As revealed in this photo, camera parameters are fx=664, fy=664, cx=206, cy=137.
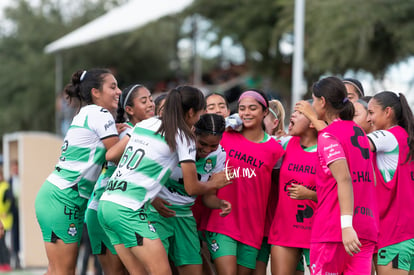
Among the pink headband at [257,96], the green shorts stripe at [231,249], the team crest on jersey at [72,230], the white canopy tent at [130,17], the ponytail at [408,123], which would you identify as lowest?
the green shorts stripe at [231,249]

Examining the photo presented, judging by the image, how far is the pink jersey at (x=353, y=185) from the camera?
5.07 m

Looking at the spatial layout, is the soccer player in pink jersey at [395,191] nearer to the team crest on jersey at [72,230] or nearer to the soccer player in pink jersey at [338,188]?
the soccer player in pink jersey at [338,188]

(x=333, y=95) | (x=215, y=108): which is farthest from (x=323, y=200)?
(x=215, y=108)

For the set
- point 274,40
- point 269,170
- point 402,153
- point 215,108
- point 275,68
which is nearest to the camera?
point 402,153

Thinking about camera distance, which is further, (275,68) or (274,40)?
(275,68)

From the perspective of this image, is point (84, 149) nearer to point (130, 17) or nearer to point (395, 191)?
point (395, 191)

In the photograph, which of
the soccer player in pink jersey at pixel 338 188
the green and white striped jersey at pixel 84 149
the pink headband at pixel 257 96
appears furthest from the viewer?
the pink headband at pixel 257 96

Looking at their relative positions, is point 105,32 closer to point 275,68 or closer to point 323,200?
point 275,68

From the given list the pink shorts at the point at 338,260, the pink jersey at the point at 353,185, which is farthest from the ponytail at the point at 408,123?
the pink shorts at the point at 338,260

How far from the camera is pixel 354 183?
202 inches

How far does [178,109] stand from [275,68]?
16919 mm

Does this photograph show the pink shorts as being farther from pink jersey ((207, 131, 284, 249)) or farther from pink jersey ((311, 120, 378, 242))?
pink jersey ((207, 131, 284, 249))

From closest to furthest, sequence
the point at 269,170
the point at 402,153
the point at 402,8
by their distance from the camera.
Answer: the point at 402,153 → the point at 269,170 → the point at 402,8

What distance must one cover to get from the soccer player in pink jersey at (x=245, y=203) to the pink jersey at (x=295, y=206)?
168 mm
